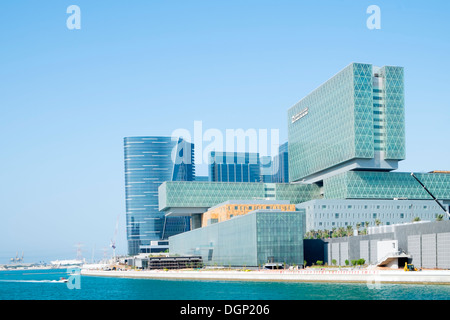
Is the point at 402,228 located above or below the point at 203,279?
above

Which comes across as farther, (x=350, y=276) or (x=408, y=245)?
(x=408, y=245)

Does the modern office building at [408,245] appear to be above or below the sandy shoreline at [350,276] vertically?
above

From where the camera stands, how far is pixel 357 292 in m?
122

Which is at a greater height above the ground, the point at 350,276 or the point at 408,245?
the point at 408,245

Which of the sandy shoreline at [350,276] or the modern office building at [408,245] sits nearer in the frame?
the sandy shoreline at [350,276]

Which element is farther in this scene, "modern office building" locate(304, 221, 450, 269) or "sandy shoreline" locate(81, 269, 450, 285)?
"modern office building" locate(304, 221, 450, 269)

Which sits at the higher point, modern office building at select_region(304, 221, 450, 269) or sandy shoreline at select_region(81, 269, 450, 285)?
modern office building at select_region(304, 221, 450, 269)

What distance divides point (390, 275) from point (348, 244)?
57.0 metres
